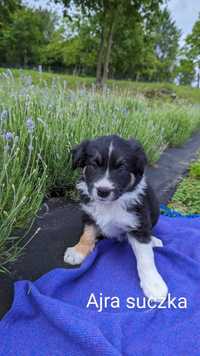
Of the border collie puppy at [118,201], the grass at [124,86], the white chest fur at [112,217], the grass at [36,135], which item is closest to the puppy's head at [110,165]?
the border collie puppy at [118,201]

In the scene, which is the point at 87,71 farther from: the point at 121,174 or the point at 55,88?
the point at 121,174

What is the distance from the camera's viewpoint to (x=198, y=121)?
12.3 m

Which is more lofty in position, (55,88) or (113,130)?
(55,88)

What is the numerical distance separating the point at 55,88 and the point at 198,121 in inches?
361

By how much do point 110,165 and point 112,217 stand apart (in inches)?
17.8

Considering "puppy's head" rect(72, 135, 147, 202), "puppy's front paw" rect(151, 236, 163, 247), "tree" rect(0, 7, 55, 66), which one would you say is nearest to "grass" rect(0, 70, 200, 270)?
"puppy's head" rect(72, 135, 147, 202)

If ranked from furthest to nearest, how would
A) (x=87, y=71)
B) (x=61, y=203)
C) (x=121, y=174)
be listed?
(x=87, y=71) < (x=61, y=203) < (x=121, y=174)

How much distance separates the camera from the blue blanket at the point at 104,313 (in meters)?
1.72

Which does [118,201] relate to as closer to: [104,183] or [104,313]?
[104,183]

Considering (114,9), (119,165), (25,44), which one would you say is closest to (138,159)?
(119,165)

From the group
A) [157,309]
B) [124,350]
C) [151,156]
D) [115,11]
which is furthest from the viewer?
[115,11]

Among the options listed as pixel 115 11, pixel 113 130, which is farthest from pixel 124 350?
pixel 115 11

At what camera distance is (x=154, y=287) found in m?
2.18

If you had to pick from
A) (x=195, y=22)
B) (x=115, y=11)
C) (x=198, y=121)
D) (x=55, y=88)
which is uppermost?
(x=195, y=22)
